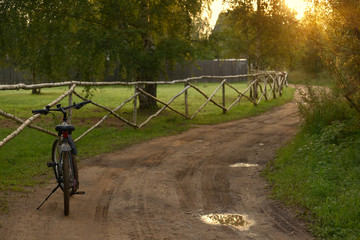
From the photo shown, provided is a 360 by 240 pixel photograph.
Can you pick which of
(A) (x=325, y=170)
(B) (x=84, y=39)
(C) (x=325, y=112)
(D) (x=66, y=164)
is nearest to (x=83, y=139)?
(B) (x=84, y=39)

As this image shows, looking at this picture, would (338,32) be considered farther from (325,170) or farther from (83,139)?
(83,139)

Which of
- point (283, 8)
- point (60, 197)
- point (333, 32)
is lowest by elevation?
point (60, 197)

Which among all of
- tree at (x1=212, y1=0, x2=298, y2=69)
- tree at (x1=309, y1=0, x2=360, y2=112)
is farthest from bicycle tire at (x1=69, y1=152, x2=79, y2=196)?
tree at (x1=212, y1=0, x2=298, y2=69)

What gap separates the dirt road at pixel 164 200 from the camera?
5.49m

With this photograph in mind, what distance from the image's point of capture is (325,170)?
765 cm

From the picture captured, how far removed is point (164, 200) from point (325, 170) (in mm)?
2787

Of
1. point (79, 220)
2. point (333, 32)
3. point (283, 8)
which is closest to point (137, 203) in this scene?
point (79, 220)

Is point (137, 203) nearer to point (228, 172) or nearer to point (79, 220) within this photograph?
point (79, 220)

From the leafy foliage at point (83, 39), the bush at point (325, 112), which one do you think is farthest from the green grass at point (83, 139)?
the bush at point (325, 112)

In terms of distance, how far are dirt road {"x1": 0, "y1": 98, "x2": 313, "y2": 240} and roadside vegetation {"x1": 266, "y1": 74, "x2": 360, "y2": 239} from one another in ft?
1.00

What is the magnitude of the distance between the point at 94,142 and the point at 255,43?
53.8ft

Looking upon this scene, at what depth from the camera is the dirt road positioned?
5.49 metres

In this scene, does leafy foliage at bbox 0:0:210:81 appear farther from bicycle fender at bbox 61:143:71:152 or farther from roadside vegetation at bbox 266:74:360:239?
bicycle fender at bbox 61:143:71:152

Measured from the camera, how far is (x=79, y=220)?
5.84 m
